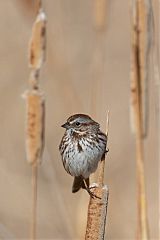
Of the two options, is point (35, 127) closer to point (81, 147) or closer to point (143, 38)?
point (143, 38)

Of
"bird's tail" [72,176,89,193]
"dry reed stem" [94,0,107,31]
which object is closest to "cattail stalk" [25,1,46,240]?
"dry reed stem" [94,0,107,31]

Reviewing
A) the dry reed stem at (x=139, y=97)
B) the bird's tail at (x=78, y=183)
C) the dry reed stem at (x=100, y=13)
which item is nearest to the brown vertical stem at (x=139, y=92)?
the dry reed stem at (x=139, y=97)

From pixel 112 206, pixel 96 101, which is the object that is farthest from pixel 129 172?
pixel 96 101

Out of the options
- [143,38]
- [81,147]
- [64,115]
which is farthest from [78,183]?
[64,115]

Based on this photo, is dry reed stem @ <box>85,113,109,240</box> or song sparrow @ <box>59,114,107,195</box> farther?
song sparrow @ <box>59,114,107,195</box>

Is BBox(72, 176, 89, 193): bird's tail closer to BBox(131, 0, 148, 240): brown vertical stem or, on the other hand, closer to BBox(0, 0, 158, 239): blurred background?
BBox(0, 0, 158, 239): blurred background

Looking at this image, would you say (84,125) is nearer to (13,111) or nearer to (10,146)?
(10,146)
